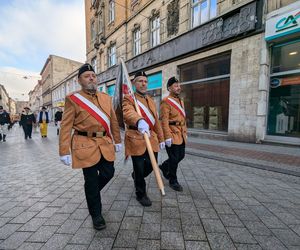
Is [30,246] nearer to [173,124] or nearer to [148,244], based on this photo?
[148,244]

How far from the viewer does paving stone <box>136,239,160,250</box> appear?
77.9 inches

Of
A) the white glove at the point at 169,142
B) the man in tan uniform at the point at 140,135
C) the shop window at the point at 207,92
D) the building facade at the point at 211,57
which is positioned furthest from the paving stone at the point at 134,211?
the shop window at the point at 207,92

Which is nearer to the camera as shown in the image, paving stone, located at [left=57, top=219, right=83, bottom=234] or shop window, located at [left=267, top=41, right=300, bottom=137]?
paving stone, located at [left=57, top=219, right=83, bottom=234]

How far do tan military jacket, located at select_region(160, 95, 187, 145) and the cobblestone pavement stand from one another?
0.98 m

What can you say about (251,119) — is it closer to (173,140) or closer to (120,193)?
(173,140)

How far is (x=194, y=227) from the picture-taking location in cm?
235

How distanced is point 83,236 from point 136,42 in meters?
15.3

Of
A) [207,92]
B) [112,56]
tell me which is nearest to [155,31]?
[207,92]

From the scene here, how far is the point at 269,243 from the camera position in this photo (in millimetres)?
2051

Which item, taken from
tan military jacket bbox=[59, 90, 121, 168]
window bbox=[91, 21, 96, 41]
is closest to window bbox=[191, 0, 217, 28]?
tan military jacket bbox=[59, 90, 121, 168]

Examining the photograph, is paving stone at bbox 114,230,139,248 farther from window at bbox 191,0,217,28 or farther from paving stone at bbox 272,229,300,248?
window at bbox 191,0,217,28

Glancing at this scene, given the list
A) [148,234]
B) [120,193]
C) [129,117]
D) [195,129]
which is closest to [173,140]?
[129,117]

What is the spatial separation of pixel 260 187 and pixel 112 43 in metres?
18.2

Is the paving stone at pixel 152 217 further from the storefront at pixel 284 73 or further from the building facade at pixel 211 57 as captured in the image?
the storefront at pixel 284 73
